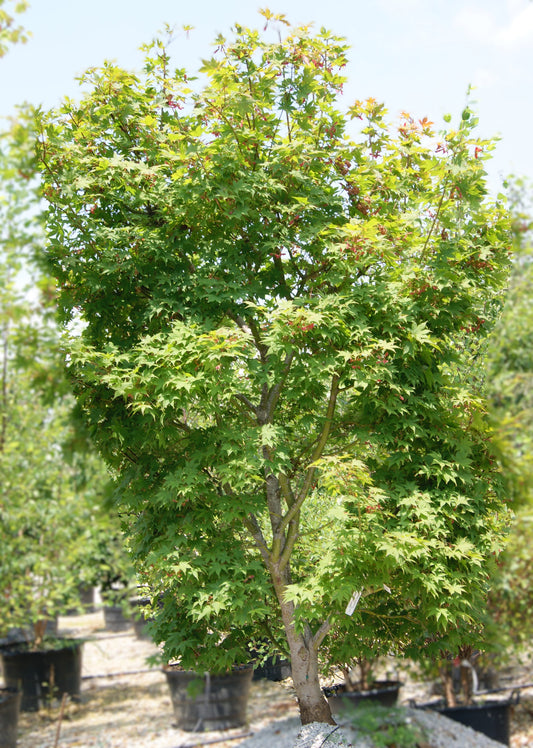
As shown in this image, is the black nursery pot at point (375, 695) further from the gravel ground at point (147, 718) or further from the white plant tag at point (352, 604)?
the white plant tag at point (352, 604)

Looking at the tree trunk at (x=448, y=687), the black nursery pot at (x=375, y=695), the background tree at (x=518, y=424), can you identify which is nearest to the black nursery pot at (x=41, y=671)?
the black nursery pot at (x=375, y=695)

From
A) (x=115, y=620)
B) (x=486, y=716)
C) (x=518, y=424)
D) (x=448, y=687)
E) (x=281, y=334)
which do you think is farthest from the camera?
(x=115, y=620)

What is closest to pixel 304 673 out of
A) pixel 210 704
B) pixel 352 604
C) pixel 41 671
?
pixel 352 604

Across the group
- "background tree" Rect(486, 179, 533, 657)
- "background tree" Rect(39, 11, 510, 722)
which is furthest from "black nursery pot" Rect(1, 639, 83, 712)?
"background tree" Rect(486, 179, 533, 657)

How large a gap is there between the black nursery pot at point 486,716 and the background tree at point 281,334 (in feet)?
9.97

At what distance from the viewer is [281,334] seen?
426cm

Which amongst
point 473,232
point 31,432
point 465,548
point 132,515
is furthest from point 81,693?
point 473,232

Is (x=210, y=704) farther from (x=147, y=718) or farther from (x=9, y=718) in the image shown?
(x=9, y=718)

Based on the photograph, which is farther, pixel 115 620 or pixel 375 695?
pixel 115 620

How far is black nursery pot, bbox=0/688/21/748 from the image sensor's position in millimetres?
8352

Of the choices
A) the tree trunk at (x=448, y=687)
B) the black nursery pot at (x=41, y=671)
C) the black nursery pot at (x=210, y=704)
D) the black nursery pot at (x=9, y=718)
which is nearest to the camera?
the tree trunk at (x=448, y=687)

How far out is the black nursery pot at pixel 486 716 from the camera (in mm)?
7328

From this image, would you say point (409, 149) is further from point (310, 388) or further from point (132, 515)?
point (132, 515)

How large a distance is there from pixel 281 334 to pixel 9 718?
23.3 ft
